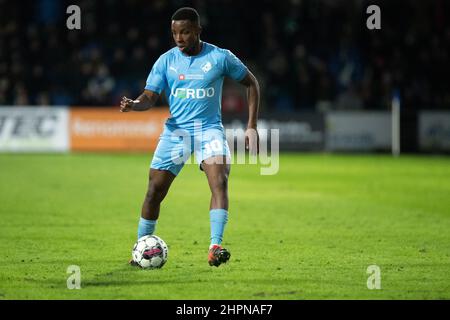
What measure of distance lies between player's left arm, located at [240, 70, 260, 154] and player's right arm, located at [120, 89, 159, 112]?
37.3 inches

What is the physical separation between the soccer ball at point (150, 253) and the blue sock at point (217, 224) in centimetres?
52

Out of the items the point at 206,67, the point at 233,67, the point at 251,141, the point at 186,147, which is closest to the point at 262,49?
the point at 233,67

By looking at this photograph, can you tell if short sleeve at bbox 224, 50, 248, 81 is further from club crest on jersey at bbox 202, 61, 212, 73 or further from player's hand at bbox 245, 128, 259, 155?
player's hand at bbox 245, 128, 259, 155

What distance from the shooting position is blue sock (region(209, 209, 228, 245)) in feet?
28.5

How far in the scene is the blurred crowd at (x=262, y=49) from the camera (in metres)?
27.4

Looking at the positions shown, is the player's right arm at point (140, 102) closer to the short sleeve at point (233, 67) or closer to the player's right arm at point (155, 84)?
the player's right arm at point (155, 84)

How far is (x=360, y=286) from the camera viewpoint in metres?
7.81

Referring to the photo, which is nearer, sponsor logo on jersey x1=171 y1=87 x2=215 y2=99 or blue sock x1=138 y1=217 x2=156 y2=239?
sponsor logo on jersey x1=171 y1=87 x2=215 y2=99

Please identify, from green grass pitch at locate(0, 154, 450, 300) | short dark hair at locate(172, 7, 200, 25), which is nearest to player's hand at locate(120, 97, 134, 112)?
short dark hair at locate(172, 7, 200, 25)

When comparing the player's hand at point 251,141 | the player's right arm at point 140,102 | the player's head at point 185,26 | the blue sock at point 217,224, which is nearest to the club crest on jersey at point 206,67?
the player's head at point 185,26

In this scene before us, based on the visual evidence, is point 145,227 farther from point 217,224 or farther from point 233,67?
point 233,67

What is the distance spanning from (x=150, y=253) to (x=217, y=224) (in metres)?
0.71
